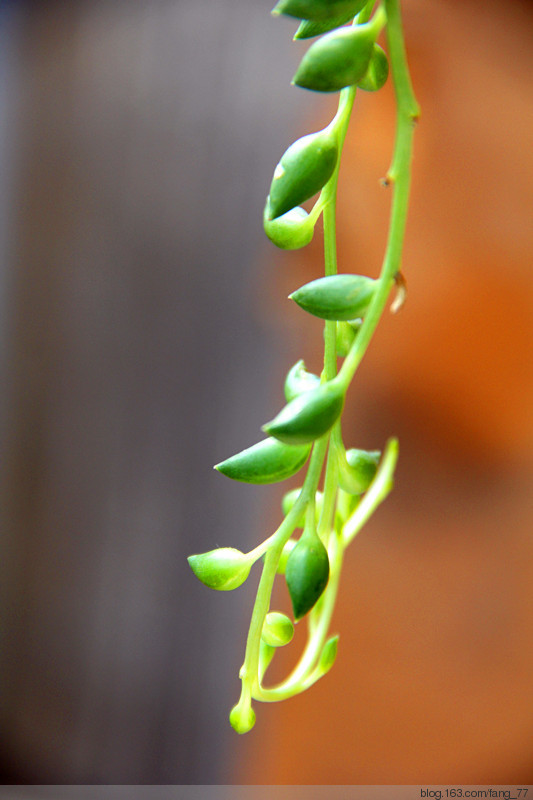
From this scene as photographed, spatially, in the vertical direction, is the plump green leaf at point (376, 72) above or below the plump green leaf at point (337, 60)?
above

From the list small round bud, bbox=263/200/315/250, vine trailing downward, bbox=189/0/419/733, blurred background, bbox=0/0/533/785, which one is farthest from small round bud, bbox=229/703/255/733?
blurred background, bbox=0/0/533/785

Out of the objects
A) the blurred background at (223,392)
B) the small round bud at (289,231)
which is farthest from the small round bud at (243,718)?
the blurred background at (223,392)

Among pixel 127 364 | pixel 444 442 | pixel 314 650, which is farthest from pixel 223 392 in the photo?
pixel 314 650

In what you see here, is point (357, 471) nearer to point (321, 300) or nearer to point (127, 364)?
point (321, 300)

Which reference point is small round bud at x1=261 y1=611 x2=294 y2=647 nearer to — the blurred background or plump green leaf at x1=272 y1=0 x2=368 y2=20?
plump green leaf at x1=272 y1=0 x2=368 y2=20

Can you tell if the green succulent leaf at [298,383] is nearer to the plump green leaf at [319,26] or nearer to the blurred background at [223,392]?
the plump green leaf at [319,26]

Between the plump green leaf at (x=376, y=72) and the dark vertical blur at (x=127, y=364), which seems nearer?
the plump green leaf at (x=376, y=72)

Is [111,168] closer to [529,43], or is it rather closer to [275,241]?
[529,43]
